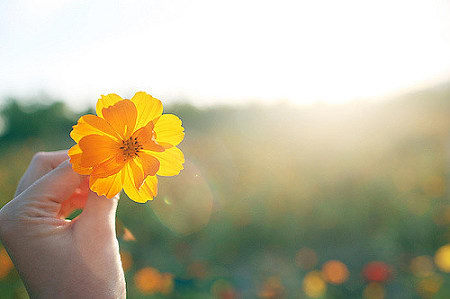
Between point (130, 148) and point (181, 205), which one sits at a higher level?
point (130, 148)

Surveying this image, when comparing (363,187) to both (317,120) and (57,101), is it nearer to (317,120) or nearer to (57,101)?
(317,120)

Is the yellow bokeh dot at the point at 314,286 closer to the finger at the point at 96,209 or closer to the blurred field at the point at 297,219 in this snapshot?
the blurred field at the point at 297,219

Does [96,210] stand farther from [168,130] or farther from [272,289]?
[272,289]

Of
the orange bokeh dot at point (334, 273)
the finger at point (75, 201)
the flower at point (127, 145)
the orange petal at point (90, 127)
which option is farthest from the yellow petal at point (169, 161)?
the orange bokeh dot at point (334, 273)

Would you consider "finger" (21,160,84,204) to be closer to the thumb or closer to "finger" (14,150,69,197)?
the thumb

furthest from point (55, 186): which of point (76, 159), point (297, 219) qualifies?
point (297, 219)

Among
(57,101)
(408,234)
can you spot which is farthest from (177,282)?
(57,101)
